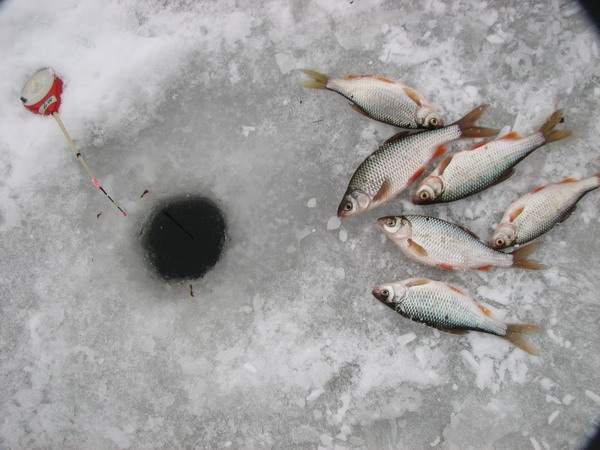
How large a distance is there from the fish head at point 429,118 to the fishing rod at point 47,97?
83.4 inches

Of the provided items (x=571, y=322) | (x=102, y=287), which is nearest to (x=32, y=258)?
(x=102, y=287)

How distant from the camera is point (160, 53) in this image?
10.3 ft

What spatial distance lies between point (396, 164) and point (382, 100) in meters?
0.43

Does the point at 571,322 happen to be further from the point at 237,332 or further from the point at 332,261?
the point at 237,332

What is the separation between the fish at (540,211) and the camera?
2814 mm

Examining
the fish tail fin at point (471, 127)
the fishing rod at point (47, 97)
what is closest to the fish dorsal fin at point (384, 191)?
the fish tail fin at point (471, 127)

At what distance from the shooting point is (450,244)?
2.82m

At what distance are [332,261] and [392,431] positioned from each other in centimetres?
122

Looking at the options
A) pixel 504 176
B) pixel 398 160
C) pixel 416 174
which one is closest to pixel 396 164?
pixel 398 160

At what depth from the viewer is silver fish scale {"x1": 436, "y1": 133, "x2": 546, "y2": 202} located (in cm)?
282

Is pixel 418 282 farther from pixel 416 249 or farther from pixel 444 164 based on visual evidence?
pixel 444 164

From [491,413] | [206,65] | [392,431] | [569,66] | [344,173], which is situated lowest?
[392,431]

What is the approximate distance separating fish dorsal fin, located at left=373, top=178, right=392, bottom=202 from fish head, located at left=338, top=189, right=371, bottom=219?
55 millimetres

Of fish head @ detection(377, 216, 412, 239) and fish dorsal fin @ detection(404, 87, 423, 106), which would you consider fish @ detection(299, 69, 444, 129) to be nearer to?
fish dorsal fin @ detection(404, 87, 423, 106)
